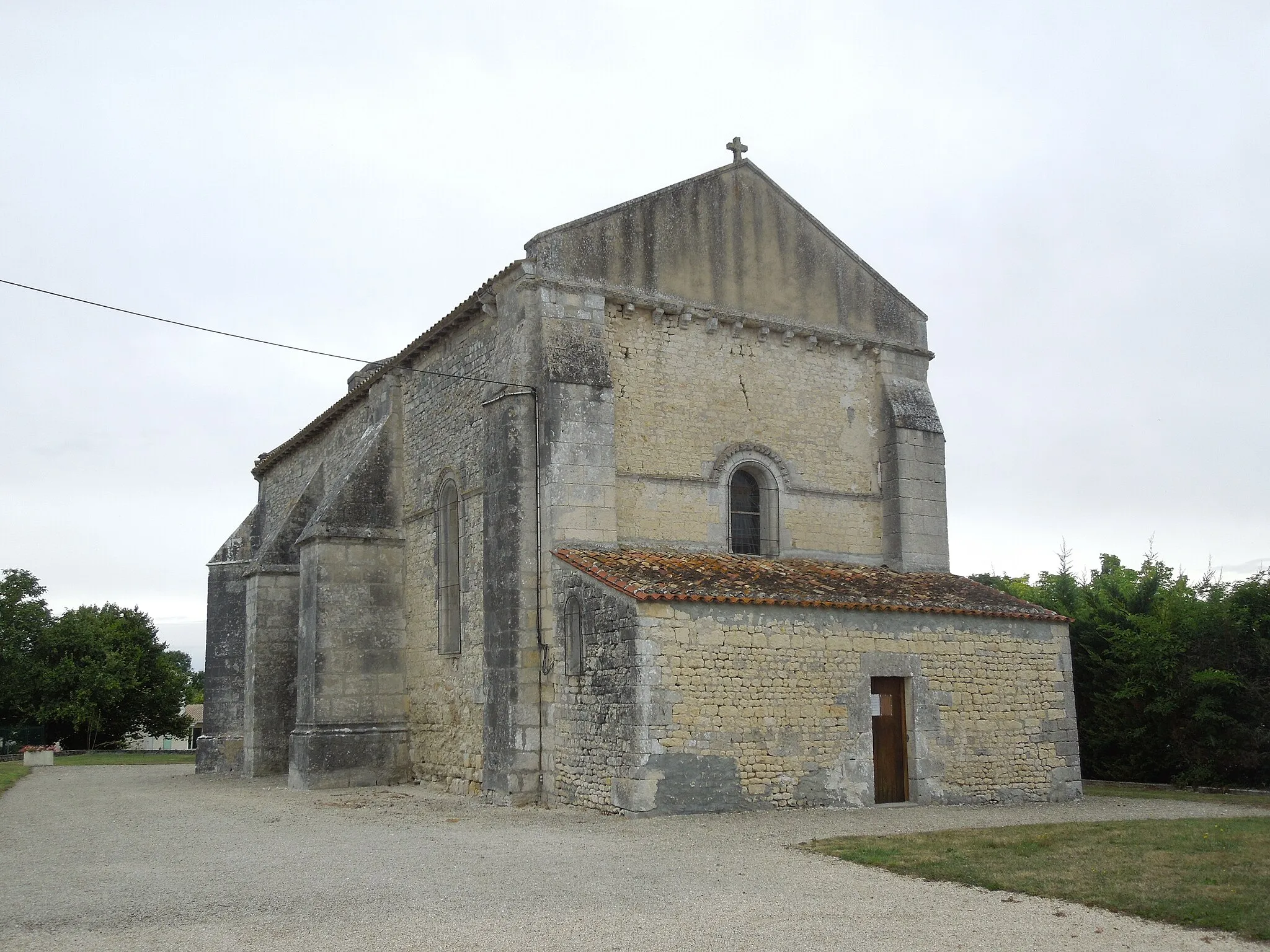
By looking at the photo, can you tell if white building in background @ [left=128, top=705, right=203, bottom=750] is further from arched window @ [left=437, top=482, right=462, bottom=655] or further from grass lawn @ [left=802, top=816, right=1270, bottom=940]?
grass lawn @ [left=802, top=816, right=1270, bottom=940]

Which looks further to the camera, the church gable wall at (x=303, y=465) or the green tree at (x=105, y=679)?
the green tree at (x=105, y=679)

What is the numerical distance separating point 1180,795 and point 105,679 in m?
36.1

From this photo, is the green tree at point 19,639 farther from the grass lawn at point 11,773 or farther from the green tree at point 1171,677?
the green tree at point 1171,677

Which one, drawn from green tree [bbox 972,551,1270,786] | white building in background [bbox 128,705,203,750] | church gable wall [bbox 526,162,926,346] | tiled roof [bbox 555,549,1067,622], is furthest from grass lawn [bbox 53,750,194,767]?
green tree [bbox 972,551,1270,786]

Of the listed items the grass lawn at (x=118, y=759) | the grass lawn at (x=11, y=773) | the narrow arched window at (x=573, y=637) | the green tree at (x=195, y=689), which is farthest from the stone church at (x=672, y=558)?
the green tree at (x=195, y=689)

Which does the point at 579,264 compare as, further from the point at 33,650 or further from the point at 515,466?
the point at 33,650

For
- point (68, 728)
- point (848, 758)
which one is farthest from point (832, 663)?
point (68, 728)

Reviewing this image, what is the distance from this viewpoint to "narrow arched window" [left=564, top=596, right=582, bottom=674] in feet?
46.5

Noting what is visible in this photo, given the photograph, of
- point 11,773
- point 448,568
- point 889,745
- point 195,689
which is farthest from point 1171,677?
point 195,689

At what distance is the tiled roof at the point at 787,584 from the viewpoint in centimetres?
1373

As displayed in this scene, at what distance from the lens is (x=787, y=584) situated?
48.8 ft

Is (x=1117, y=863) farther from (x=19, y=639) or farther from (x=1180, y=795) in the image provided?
(x=19, y=639)

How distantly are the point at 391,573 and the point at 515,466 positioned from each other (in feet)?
16.4

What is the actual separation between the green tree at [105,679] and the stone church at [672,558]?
26190 millimetres
